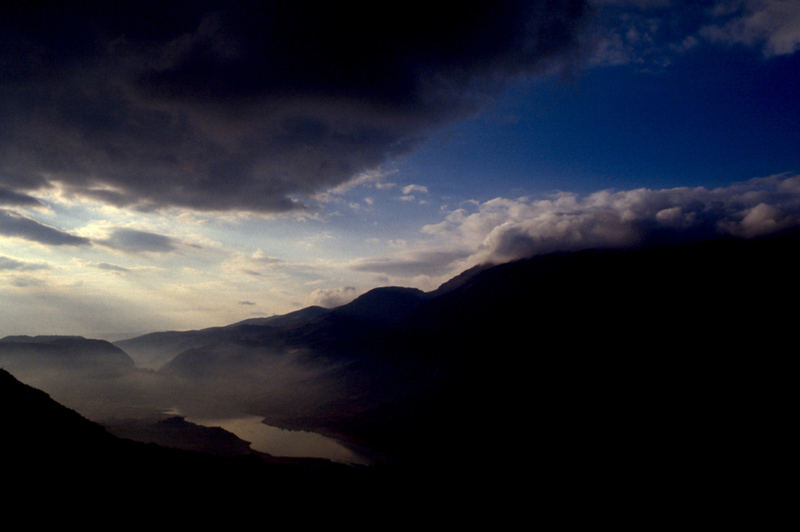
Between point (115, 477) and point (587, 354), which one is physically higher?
point (115, 477)

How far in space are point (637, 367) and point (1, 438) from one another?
121 m

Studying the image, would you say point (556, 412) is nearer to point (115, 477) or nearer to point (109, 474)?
point (115, 477)

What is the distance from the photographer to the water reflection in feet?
233

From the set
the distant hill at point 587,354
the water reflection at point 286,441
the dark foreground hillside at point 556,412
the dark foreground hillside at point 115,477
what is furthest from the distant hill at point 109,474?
the distant hill at point 587,354

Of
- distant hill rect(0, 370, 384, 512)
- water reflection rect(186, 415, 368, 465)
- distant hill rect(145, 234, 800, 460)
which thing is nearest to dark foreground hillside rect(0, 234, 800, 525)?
distant hill rect(0, 370, 384, 512)

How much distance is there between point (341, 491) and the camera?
3969cm

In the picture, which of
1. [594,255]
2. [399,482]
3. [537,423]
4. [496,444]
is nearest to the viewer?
[399,482]

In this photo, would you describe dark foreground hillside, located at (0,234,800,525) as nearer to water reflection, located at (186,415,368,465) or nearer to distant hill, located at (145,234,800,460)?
distant hill, located at (145,234,800,460)

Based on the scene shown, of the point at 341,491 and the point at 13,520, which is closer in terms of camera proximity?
the point at 13,520

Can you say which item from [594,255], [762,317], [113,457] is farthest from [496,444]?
[594,255]

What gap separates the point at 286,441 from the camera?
82750 mm

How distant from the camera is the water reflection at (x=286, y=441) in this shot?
71162 mm

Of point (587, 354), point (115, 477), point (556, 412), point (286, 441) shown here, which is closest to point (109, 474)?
point (115, 477)

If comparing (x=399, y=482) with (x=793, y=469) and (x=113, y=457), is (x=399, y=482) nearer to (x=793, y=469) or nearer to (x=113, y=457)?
(x=113, y=457)
